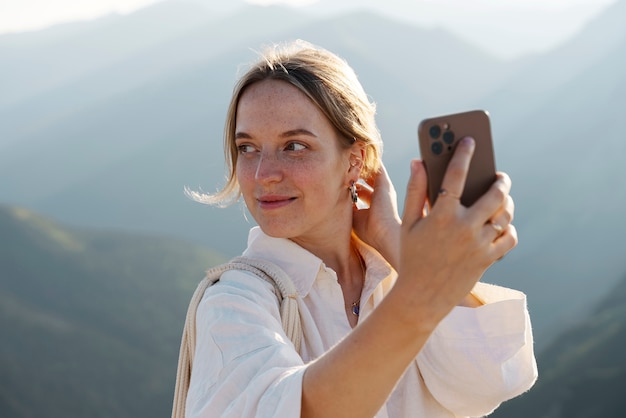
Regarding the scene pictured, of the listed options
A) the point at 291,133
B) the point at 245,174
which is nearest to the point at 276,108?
the point at 291,133

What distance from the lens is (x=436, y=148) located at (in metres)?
1.47

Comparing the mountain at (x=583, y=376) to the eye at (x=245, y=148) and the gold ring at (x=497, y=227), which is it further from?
the gold ring at (x=497, y=227)

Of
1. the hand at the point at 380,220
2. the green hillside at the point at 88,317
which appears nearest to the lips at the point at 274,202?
the hand at the point at 380,220

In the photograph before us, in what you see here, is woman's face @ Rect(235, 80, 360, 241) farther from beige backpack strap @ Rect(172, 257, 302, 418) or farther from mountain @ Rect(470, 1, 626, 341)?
mountain @ Rect(470, 1, 626, 341)

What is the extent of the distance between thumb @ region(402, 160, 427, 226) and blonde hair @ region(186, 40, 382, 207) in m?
1.00

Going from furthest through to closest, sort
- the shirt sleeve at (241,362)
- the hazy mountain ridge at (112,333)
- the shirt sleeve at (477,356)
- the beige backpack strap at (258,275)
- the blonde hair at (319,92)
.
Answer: the hazy mountain ridge at (112,333), the blonde hair at (319,92), the shirt sleeve at (477,356), the beige backpack strap at (258,275), the shirt sleeve at (241,362)

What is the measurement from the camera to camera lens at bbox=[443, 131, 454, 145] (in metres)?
1.49

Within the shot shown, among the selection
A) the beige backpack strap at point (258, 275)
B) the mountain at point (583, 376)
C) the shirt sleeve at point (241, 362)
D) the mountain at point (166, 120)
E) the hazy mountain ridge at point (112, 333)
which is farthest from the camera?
the mountain at point (166, 120)

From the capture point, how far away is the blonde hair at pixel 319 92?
241 cm

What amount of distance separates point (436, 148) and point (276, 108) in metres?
0.95

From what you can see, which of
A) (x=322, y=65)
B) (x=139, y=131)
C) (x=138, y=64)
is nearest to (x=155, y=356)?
(x=139, y=131)

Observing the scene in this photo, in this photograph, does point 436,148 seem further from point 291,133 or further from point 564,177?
point 564,177

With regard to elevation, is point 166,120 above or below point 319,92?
above

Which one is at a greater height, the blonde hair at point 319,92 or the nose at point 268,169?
the blonde hair at point 319,92
